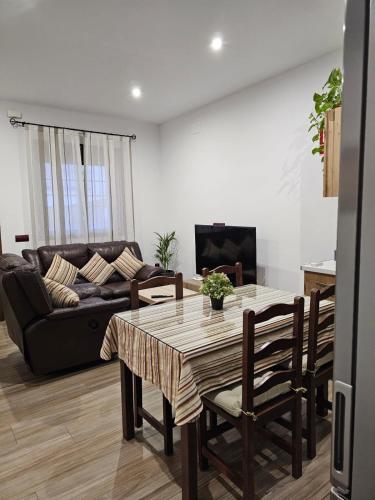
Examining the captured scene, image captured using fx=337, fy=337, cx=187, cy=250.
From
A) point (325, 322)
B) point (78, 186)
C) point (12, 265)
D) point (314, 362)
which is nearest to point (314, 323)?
point (325, 322)

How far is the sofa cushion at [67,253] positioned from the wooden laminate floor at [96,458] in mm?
2173

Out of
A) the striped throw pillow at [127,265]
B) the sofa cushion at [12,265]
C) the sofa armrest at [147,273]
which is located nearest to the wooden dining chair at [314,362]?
the sofa cushion at [12,265]

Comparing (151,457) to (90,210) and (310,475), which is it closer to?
(310,475)

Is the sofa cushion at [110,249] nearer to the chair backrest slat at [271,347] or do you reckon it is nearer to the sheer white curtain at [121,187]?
the sheer white curtain at [121,187]

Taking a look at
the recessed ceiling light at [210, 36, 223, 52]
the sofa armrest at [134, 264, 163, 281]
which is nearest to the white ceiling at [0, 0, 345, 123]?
the recessed ceiling light at [210, 36, 223, 52]

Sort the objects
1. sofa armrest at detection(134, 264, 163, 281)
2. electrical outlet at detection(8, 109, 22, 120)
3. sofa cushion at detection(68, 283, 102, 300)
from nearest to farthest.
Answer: sofa cushion at detection(68, 283, 102, 300)
electrical outlet at detection(8, 109, 22, 120)
sofa armrest at detection(134, 264, 163, 281)

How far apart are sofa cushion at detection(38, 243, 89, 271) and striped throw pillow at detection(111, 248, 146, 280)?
46cm

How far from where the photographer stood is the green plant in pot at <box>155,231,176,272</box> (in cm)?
600

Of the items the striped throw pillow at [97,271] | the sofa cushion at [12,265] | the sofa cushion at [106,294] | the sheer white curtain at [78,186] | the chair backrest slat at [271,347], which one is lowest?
the sofa cushion at [106,294]

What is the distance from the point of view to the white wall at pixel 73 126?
4.81m

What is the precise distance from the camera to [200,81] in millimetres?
4109

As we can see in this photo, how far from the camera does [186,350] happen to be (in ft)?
5.29

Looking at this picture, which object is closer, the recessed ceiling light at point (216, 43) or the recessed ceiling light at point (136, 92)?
the recessed ceiling light at point (216, 43)

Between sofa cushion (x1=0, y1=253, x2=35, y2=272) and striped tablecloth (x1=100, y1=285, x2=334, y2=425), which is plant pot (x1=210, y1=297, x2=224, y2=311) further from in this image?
sofa cushion (x1=0, y1=253, x2=35, y2=272)
